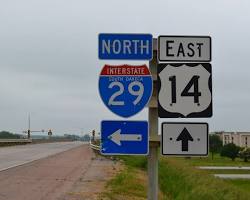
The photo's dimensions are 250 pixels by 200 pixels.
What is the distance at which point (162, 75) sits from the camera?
20.5 ft

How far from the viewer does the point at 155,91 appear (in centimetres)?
636

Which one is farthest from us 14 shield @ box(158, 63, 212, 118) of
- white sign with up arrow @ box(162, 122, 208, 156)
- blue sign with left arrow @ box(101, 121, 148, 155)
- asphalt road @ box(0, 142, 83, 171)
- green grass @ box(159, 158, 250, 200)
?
asphalt road @ box(0, 142, 83, 171)

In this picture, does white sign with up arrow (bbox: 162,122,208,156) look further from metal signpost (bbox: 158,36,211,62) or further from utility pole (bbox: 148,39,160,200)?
metal signpost (bbox: 158,36,211,62)

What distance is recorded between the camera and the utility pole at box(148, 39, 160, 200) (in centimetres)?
636

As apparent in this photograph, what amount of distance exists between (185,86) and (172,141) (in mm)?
566

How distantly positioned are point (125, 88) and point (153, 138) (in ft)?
2.01

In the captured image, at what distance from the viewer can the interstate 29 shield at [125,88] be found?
6.22 meters

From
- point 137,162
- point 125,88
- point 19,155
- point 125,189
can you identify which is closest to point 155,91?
point 125,88

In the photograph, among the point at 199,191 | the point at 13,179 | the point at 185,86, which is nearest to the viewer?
the point at 185,86

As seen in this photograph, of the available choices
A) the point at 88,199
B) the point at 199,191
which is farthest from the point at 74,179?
the point at 199,191

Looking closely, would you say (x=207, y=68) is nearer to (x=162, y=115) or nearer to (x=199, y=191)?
(x=162, y=115)

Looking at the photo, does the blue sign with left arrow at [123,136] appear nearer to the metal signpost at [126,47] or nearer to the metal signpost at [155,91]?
the metal signpost at [155,91]

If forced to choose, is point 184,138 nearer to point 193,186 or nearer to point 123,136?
point 123,136

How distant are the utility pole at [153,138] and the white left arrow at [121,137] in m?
0.17
